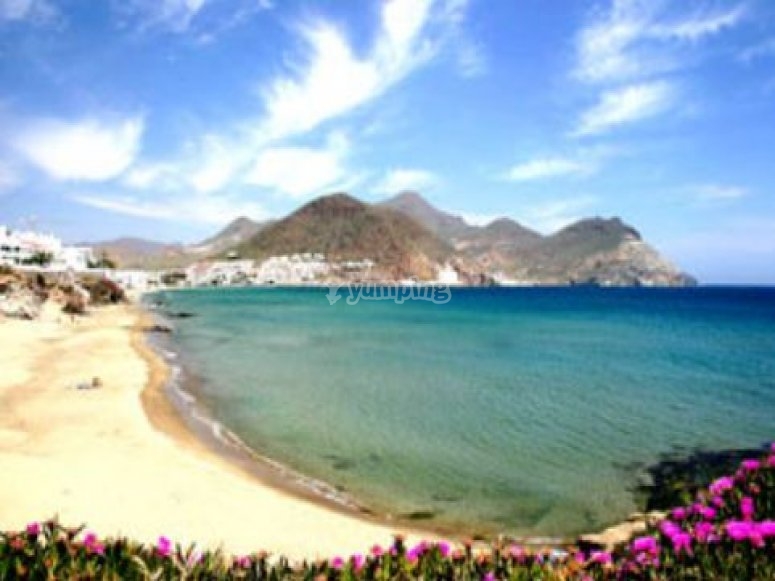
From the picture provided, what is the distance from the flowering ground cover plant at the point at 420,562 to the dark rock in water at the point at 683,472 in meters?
11.7

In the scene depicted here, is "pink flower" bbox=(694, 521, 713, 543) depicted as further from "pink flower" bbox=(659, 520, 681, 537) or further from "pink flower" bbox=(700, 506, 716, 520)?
"pink flower" bbox=(700, 506, 716, 520)

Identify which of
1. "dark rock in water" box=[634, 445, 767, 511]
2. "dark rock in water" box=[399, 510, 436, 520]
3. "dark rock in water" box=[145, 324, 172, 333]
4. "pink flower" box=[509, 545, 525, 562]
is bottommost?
"dark rock in water" box=[399, 510, 436, 520]

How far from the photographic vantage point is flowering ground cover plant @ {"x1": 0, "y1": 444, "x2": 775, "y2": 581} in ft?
20.7

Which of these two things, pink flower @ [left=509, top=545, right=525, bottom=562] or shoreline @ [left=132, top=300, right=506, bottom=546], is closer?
pink flower @ [left=509, top=545, right=525, bottom=562]

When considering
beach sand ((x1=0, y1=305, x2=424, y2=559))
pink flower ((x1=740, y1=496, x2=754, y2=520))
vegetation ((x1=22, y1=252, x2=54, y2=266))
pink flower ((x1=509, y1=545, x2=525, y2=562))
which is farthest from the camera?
vegetation ((x1=22, y1=252, x2=54, y2=266))

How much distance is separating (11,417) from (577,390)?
2666 cm

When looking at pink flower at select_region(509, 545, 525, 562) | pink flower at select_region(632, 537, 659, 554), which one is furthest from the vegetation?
pink flower at select_region(632, 537, 659, 554)

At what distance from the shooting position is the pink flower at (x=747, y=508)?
7.94 m

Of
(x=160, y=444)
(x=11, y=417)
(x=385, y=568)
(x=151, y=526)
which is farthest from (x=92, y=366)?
(x=385, y=568)

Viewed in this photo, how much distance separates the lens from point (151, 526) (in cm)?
1470

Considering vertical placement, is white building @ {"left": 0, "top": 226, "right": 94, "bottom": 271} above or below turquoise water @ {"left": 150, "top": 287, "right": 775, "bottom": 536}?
above

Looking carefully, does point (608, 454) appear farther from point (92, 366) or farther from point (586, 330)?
point (586, 330)

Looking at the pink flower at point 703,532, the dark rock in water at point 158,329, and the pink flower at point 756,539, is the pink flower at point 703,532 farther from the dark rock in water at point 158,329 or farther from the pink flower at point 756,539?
the dark rock in water at point 158,329

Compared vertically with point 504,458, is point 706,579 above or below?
above
